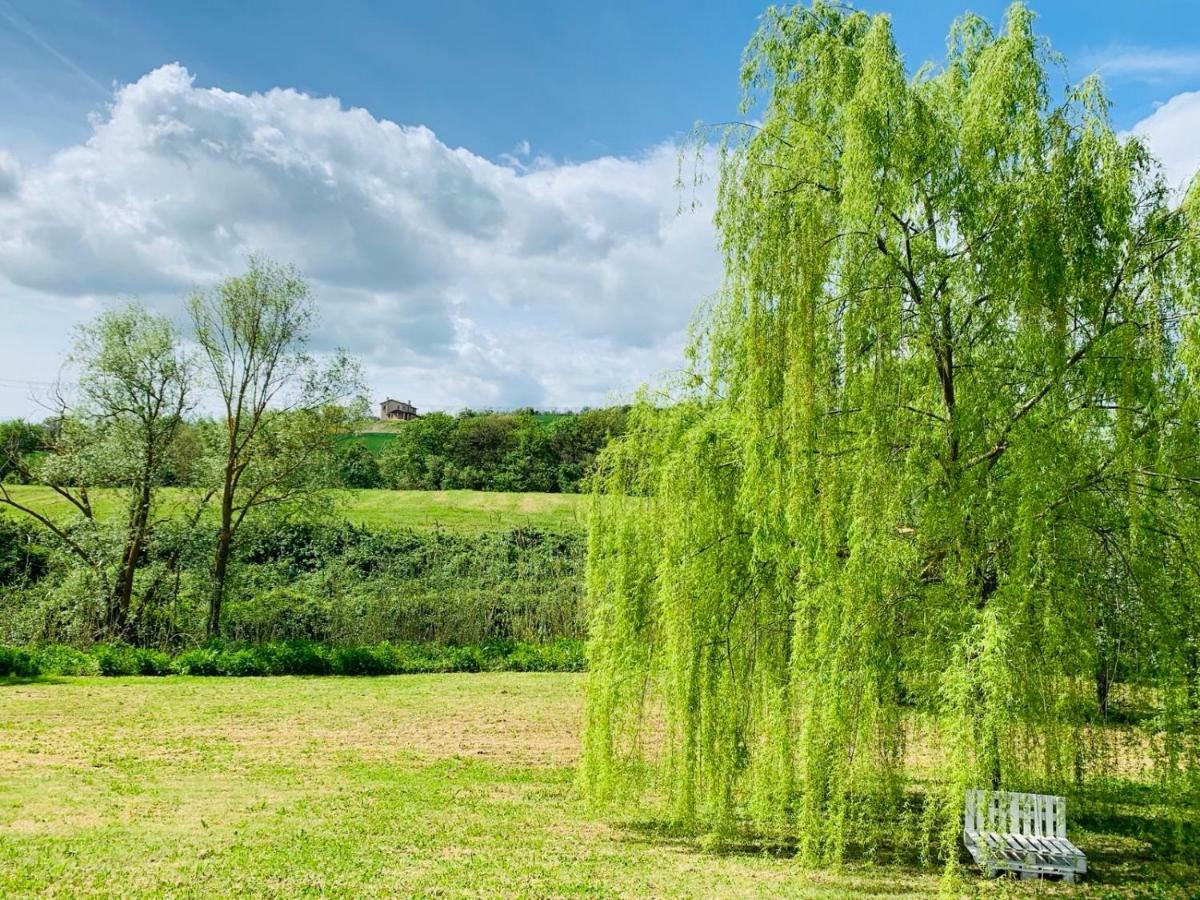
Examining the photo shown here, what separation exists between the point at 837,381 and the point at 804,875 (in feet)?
14.2

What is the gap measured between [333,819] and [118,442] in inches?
701

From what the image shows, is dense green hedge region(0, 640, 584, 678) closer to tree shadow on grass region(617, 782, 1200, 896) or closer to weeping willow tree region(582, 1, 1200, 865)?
tree shadow on grass region(617, 782, 1200, 896)

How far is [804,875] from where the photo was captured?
25.9ft

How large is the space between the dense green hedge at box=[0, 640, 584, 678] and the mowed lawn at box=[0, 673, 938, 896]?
3342 mm

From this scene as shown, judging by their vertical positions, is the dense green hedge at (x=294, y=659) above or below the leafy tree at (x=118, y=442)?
below

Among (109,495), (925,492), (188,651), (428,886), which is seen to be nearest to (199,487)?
(109,495)

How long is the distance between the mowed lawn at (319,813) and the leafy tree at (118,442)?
6.68m

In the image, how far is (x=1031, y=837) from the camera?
26.8 feet

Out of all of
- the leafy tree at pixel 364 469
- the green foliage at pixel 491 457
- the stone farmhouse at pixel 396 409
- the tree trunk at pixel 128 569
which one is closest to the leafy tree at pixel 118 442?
the tree trunk at pixel 128 569

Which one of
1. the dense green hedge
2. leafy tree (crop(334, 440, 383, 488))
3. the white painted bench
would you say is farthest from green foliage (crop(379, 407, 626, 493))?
the white painted bench

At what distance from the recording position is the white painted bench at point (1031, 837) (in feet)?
25.4

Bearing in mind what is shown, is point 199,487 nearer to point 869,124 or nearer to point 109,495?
point 109,495

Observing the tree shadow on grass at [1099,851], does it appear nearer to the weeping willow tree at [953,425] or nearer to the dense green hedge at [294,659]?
the weeping willow tree at [953,425]

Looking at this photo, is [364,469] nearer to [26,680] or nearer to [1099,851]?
[26,680]
